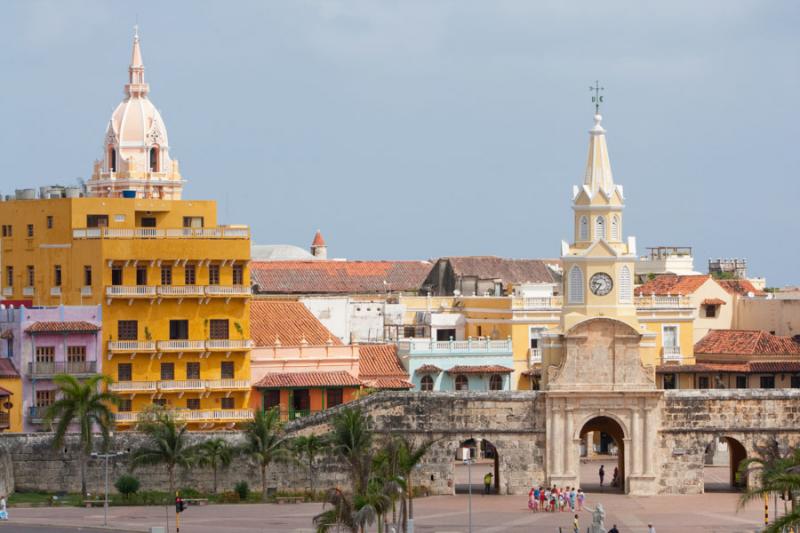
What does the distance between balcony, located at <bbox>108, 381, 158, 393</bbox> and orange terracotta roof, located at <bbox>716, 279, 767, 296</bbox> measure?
45.9m

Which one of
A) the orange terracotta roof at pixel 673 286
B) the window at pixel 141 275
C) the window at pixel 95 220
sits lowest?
the window at pixel 141 275

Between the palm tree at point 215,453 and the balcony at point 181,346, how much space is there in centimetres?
818

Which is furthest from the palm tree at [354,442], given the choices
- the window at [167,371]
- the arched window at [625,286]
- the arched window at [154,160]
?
the arched window at [154,160]

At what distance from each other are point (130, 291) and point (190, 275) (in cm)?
326

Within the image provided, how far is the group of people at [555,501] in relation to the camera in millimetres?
108625

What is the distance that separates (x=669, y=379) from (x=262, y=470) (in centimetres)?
3481

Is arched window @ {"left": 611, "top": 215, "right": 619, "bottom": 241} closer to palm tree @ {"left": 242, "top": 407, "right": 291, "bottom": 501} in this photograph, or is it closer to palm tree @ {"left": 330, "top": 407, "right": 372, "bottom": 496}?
palm tree @ {"left": 330, "top": 407, "right": 372, "bottom": 496}

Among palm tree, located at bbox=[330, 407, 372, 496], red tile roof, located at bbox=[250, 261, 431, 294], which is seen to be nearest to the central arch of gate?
palm tree, located at bbox=[330, 407, 372, 496]

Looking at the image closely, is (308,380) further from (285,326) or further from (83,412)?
(83,412)

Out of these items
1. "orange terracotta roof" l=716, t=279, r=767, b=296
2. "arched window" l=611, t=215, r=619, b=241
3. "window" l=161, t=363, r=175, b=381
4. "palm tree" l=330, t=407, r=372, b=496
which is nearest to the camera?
"palm tree" l=330, t=407, r=372, b=496

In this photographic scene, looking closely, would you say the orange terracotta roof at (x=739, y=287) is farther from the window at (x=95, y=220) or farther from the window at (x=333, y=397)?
the window at (x=95, y=220)

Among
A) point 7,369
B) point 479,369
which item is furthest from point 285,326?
point 7,369

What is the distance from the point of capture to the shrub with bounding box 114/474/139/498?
10775 centimetres

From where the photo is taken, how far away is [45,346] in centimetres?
11431
